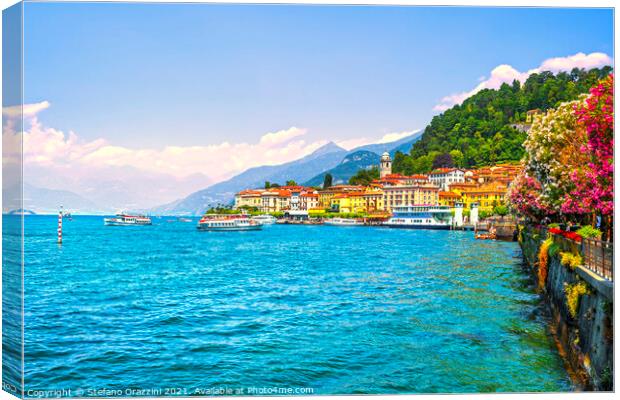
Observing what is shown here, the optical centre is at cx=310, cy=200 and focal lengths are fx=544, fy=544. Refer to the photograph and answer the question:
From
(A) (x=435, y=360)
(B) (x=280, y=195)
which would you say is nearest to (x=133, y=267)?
(A) (x=435, y=360)

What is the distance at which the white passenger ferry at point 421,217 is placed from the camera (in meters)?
79.5

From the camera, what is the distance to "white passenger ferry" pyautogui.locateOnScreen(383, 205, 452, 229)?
261 ft

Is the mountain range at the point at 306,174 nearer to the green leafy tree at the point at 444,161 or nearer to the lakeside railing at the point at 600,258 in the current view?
the green leafy tree at the point at 444,161

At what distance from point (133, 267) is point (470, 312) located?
18300mm

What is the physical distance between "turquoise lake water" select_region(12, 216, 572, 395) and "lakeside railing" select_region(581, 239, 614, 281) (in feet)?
5.63

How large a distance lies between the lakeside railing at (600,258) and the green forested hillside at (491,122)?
39.6m

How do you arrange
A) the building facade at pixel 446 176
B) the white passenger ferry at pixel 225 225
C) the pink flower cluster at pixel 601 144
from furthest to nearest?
1. the building facade at pixel 446 176
2. the white passenger ferry at pixel 225 225
3. the pink flower cluster at pixel 601 144

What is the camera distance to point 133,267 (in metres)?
26.8

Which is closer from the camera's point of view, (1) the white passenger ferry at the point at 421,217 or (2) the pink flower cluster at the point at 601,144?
(2) the pink flower cluster at the point at 601,144

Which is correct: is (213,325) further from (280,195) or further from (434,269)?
(280,195)

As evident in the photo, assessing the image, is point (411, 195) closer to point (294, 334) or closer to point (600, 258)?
point (294, 334)

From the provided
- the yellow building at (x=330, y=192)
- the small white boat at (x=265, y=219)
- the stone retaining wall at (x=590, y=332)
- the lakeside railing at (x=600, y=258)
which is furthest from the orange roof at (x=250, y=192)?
the lakeside railing at (x=600, y=258)

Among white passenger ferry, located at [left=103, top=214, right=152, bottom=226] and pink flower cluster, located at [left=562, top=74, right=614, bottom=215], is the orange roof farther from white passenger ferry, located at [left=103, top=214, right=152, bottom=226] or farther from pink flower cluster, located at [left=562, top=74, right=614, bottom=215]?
pink flower cluster, located at [left=562, top=74, right=614, bottom=215]

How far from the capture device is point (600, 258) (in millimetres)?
8109
